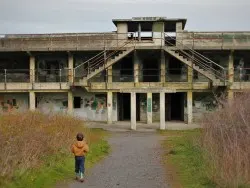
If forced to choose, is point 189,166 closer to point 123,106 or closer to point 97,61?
point 97,61

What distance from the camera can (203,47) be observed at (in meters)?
34.4

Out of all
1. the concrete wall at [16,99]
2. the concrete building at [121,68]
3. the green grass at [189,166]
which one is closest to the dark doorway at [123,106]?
the concrete building at [121,68]

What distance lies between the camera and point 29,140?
1225 centimetres

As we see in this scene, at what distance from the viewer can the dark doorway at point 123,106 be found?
3844 cm

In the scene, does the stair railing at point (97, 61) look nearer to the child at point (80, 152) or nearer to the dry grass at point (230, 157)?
the dry grass at point (230, 157)

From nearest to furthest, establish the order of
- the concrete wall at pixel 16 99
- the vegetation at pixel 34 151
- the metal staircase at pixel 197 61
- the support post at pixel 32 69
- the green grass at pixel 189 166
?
the vegetation at pixel 34 151, the green grass at pixel 189 166, the metal staircase at pixel 197 61, the support post at pixel 32 69, the concrete wall at pixel 16 99

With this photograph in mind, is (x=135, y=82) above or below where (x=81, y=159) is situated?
above

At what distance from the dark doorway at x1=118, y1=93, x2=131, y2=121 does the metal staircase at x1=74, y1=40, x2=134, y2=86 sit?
12.3 feet

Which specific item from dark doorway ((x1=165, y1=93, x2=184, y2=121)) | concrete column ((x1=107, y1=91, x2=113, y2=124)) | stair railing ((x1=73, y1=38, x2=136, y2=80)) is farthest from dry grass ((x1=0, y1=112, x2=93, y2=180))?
dark doorway ((x1=165, y1=93, x2=184, y2=121))

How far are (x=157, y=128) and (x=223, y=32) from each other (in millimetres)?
9676

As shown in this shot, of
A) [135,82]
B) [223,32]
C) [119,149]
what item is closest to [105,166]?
[119,149]

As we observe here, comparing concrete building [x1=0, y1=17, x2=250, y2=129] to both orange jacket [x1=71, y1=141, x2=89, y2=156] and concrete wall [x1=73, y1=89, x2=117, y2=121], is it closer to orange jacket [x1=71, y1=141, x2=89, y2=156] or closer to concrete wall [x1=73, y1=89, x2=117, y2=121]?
concrete wall [x1=73, y1=89, x2=117, y2=121]

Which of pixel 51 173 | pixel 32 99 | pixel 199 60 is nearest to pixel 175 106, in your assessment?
pixel 199 60

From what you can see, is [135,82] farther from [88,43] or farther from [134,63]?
[88,43]
